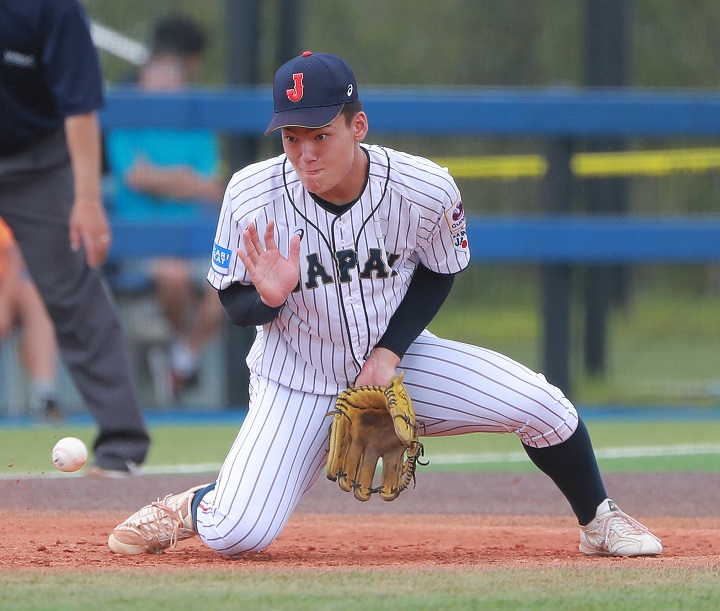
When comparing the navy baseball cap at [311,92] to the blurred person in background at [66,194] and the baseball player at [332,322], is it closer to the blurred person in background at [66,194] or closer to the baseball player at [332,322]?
the baseball player at [332,322]

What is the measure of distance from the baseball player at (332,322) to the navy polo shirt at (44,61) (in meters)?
1.38

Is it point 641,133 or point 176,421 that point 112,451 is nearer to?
point 176,421

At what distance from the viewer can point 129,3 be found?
7.61m

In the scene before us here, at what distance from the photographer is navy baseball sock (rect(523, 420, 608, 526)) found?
345cm

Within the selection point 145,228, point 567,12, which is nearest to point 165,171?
point 145,228

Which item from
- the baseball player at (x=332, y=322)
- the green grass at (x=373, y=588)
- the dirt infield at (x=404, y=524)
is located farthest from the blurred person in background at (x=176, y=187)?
the green grass at (x=373, y=588)

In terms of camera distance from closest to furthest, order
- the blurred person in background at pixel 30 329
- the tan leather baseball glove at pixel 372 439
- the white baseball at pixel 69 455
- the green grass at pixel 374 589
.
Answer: the green grass at pixel 374 589 < the tan leather baseball glove at pixel 372 439 < the white baseball at pixel 69 455 < the blurred person in background at pixel 30 329

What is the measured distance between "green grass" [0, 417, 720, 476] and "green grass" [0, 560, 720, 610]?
2.41 metres

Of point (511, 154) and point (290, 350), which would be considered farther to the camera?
point (511, 154)

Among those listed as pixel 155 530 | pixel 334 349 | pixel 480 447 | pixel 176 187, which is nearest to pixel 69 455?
pixel 155 530

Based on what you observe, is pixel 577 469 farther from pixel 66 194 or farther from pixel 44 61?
pixel 44 61

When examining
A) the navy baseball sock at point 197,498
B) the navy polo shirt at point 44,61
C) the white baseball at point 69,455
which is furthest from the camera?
the navy polo shirt at point 44,61

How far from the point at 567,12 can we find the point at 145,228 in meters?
2.97

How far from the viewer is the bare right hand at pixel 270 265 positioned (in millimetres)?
3160
